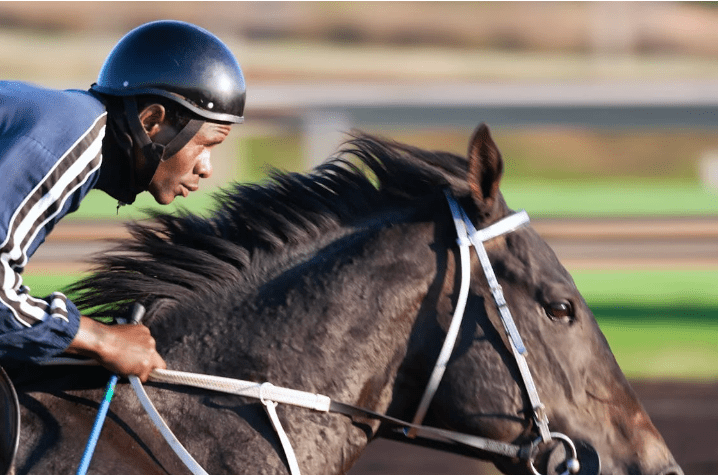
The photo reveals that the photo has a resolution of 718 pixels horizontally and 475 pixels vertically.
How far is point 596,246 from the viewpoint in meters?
11.0

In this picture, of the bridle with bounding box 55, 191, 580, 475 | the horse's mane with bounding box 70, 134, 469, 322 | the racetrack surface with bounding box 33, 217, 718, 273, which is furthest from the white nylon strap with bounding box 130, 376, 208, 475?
the racetrack surface with bounding box 33, 217, 718, 273

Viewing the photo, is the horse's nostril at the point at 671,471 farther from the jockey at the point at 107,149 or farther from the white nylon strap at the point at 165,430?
the jockey at the point at 107,149

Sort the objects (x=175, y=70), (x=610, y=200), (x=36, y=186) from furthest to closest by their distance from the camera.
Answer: (x=610, y=200)
(x=175, y=70)
(x=36, y=186)

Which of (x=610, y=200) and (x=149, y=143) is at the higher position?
(x=149, y=143)

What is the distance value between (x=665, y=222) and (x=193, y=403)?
10454 millimetres

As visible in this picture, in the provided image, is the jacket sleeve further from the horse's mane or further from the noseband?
the noseband

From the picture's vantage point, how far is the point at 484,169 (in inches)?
98.3

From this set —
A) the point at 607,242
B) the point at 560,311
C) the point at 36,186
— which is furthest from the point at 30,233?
the point at 607,242

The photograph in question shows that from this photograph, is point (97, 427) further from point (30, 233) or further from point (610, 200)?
point (610, 200)

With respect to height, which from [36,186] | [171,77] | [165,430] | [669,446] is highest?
[171,77]

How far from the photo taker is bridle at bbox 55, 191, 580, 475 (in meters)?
2.32

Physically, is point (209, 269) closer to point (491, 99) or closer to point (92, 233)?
point (92, 233)

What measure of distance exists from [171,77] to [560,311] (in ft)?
3.74

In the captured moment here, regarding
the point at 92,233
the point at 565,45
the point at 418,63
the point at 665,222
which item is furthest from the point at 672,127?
the point at 565,45
